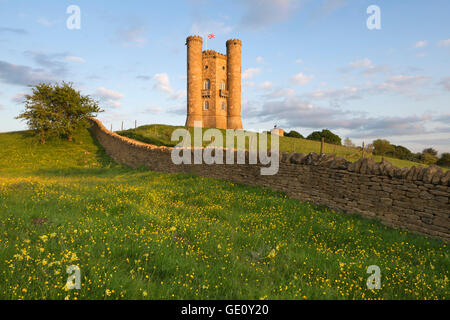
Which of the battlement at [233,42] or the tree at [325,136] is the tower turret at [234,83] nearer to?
the battlement at [233,42]

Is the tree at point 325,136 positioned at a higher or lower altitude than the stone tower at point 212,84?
lower

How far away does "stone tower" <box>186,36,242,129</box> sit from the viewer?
4484 centimetres

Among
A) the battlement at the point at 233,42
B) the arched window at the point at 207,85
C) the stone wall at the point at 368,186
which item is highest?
the battlement at the point at 233,42

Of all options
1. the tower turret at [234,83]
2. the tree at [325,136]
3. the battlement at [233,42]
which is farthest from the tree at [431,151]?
the battlement at [233,42]

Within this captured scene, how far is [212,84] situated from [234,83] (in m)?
4.52

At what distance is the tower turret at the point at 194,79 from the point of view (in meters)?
44.2

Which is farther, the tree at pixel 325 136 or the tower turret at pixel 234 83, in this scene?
the tree at pixel 325 136

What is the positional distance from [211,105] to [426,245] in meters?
42.9

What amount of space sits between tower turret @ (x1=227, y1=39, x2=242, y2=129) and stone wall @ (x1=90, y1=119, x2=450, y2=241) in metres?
37.1

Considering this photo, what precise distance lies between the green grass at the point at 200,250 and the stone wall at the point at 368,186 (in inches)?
18.4

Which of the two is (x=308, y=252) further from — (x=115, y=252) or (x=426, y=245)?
(x=115, y=252)

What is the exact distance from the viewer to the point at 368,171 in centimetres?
750

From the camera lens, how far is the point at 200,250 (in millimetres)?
4738
